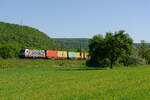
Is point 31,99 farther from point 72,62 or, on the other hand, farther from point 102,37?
point 72,62

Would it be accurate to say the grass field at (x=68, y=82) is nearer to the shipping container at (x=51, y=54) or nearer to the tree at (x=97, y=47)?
the tree at (x=97, y=47)

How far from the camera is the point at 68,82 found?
2364 centimetres

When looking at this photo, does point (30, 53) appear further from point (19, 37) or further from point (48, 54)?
point (19, 37)

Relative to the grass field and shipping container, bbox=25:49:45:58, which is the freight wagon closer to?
shipping container, bbox=25:49:45:58

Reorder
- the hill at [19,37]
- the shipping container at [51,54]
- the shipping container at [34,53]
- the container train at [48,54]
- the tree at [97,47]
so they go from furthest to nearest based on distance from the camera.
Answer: the hill at [19,37]
the shipping container at [51,54]
the container train at [48,54]
the shipping container at [34,53]
the tree at [97,47]

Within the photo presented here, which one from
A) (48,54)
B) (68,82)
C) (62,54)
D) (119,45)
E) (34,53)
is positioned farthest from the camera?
(62,54)

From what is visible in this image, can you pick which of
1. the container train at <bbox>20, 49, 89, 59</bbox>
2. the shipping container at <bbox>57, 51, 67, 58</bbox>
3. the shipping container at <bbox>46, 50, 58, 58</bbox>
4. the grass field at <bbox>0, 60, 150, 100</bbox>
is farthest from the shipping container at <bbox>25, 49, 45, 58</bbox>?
the shipping container at <bbox>57, 51, 67, 58</bbox>

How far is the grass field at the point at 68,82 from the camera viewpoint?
14695 mm

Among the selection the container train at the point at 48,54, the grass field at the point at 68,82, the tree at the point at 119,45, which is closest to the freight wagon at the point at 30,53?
the container train at the point at 48,54

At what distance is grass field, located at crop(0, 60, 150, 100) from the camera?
48.2 ft

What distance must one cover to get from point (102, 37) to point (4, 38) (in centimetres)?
9893

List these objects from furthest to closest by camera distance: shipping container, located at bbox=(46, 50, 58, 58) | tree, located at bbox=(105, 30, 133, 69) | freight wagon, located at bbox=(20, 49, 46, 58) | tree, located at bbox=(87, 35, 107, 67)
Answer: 1. shipping container, located at bbox=(46, 50, 58, 58)
2. freight wagon, located at bbox=(20, 49, 46, 58)
3. tree, located at bbox=(87, 35, 107, 67)
4. tree, located at bbox=(105, 30, 133, 69)

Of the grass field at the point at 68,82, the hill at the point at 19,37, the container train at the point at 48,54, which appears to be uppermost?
the hill at the point at 19,37

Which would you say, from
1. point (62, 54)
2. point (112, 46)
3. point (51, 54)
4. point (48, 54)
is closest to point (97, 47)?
point (112, 46)
